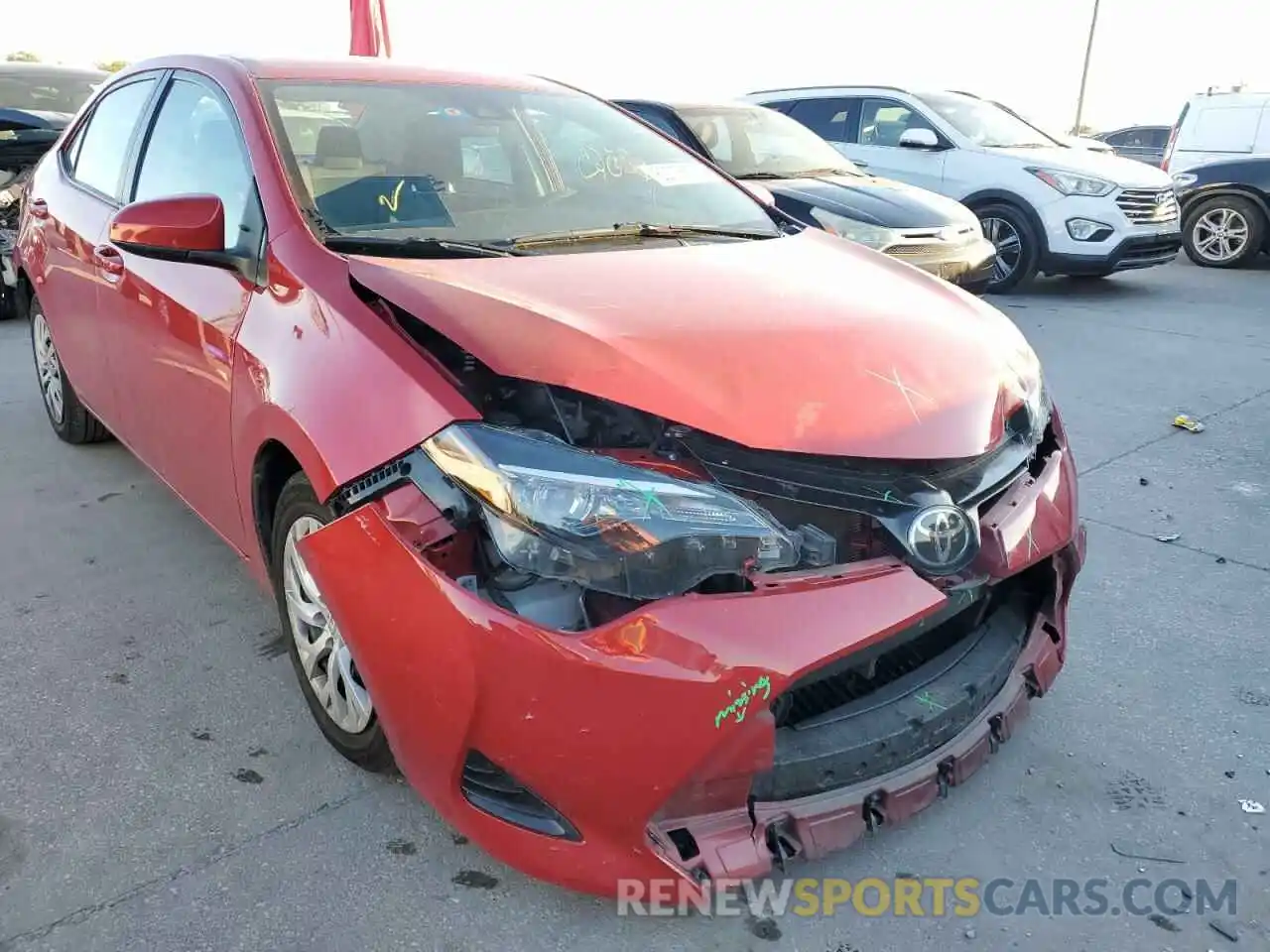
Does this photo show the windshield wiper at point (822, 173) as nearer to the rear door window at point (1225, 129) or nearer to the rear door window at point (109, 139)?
the rear door window at point (109, 139)

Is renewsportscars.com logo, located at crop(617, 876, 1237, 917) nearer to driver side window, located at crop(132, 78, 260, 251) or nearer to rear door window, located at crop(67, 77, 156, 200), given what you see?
driver side window, located at crop(132, 78, 260, 251)

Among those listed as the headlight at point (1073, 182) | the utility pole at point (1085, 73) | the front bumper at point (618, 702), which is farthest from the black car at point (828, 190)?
the utility pole at point (1085, 73)

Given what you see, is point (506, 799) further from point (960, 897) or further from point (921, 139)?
point (921, 139)

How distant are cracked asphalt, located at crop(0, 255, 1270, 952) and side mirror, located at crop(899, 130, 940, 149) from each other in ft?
18.4

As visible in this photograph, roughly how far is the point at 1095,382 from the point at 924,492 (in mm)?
4404

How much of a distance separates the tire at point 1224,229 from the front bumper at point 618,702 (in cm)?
996

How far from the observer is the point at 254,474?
7.75ft

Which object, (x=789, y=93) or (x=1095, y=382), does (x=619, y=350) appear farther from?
(x=789, y=93)

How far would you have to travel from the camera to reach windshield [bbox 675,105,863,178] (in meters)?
7.47

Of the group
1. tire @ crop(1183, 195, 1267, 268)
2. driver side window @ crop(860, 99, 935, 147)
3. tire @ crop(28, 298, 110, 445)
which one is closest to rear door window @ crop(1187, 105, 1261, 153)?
tire @ crop(1183, 195, 1267, 268)

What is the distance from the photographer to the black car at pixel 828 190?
6754mm

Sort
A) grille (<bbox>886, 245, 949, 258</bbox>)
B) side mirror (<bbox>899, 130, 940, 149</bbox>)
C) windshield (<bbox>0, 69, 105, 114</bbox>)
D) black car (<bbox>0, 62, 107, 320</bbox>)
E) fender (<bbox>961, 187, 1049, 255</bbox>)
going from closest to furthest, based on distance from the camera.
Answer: black car (<bbox>0, 62, 107, 320</bbox>)
grille (<bbox>886, 245, 949, 258</bbox>)
windshield (<bbox>0, 69, 105, 114</bbox>)
fender (<bbox>961, 187, 1049, 255</bbox>)
side mirror (<bbox>899, 130, 940, 149</bbox>)

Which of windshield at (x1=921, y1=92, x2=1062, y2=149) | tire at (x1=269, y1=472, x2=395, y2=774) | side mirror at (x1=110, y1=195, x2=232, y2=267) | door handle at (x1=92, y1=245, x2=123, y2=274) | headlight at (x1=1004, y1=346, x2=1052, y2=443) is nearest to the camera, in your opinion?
tire at (x1=269, y1=472, x2=395, y2=774)

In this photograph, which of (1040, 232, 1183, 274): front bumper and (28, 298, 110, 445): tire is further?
(1040, 232, 1183, 274): front bumper
